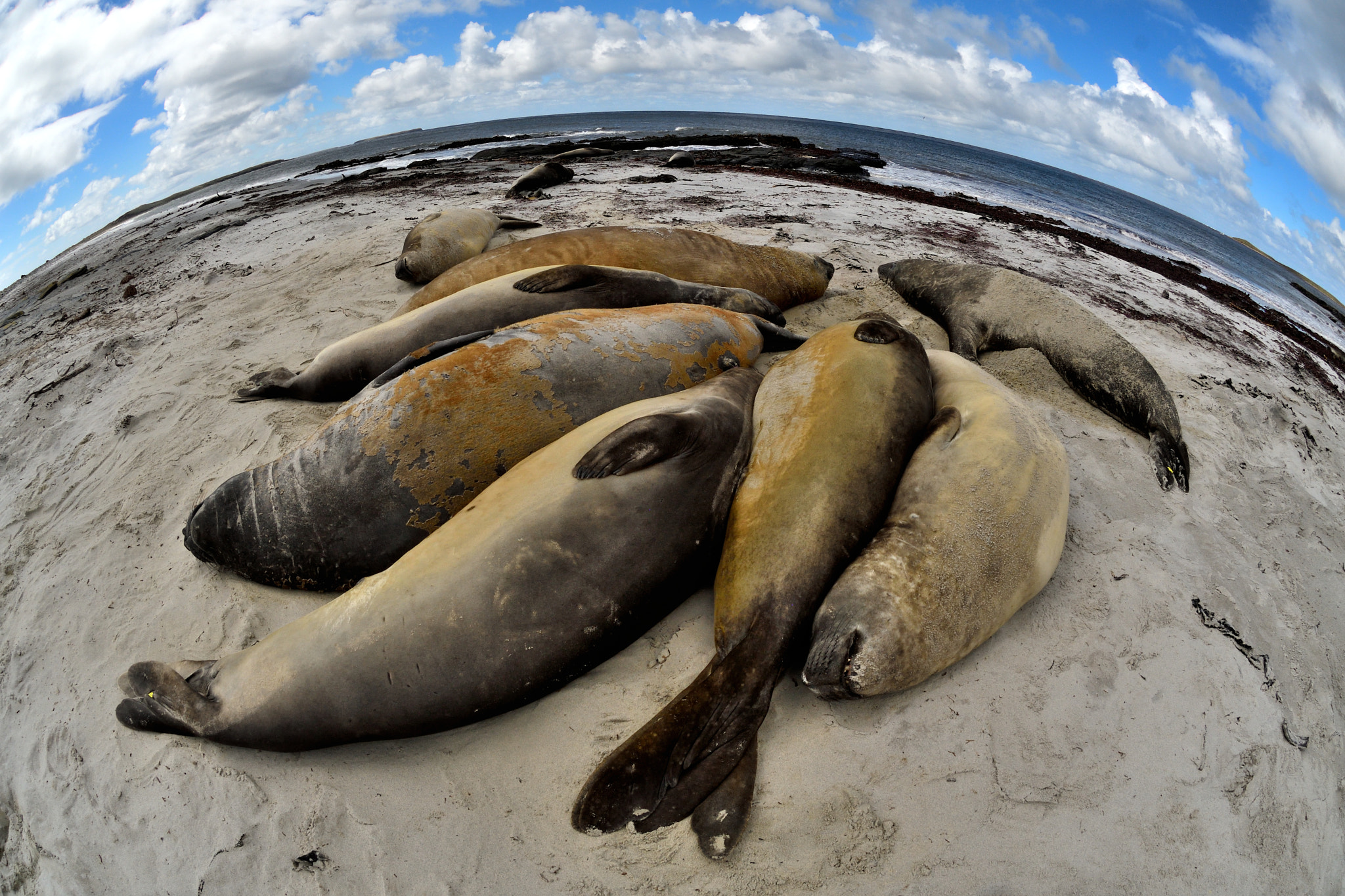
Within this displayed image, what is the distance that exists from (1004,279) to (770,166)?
39.5 ft

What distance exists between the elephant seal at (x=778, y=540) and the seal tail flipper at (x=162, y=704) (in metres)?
1.51

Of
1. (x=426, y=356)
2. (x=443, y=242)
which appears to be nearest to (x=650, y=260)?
(x=426, y=356)

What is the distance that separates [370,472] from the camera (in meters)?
2.78

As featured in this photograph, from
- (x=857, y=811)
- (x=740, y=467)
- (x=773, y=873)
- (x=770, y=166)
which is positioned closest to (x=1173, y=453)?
(x=740, y=467)

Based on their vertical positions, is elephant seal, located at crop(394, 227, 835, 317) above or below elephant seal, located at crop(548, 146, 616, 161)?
below

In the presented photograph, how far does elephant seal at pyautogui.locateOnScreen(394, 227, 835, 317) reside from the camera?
489cm

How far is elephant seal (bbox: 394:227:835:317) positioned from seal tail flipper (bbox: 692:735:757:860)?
3.61m

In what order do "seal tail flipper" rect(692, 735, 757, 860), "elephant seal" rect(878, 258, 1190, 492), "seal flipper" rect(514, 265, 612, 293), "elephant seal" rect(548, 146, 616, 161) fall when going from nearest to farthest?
"seal tail flipper" rect(692, 735, 757, 860) < "seal flipper" rect(514, 265, 612, 293) < "elephant seal" rect(878, 258, 1190, 492) < "elephant seal" rect(548, 146, 616, 161)

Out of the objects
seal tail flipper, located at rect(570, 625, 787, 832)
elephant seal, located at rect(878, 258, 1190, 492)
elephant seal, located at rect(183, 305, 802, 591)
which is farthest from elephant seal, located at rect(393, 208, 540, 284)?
seal tail flipper, located at rect(570, 625, 787, 832)

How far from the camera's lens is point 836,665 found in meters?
2.24

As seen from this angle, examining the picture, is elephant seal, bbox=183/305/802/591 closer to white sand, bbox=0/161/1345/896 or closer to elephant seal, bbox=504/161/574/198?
white sand, bbox=0/161/1345/896

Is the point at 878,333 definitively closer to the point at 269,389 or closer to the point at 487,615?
the point at 487,615

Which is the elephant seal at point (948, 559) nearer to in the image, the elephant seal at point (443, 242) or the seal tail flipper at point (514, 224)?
the elephant seal at point (443, 242)

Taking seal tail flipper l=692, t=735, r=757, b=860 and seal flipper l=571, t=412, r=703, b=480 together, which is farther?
seal flipper l=571, t=412, r=703, b=480
